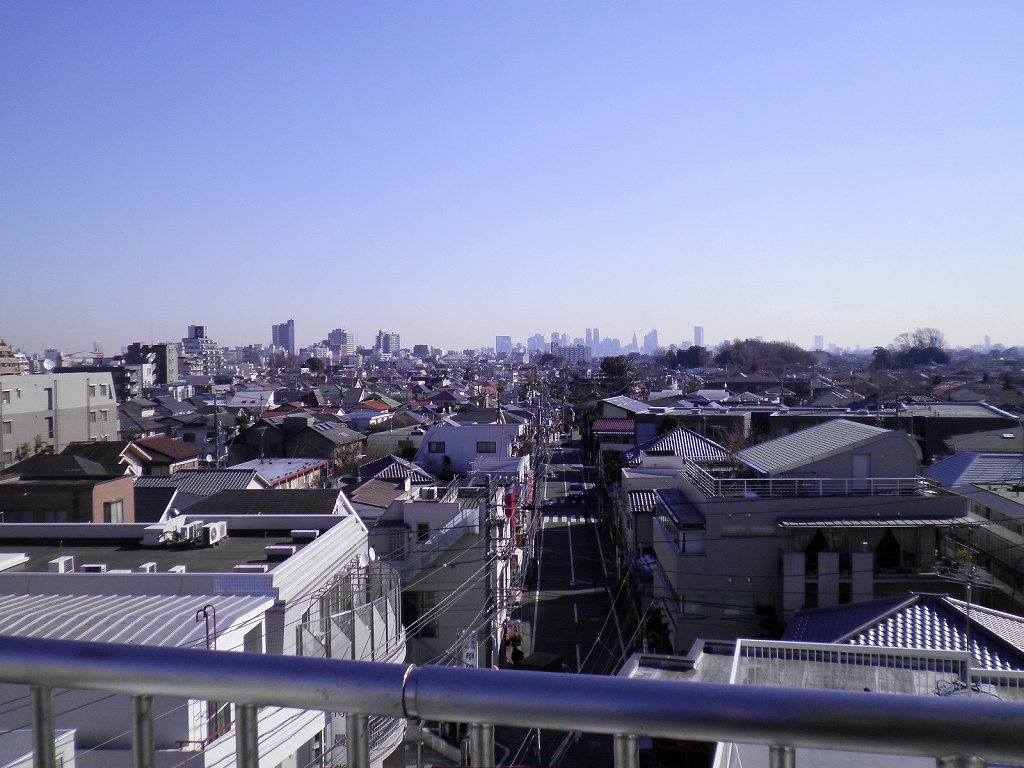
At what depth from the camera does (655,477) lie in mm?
9422

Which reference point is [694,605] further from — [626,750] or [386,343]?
[386,343]

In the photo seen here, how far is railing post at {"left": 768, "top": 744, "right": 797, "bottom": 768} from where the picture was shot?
1.87 ft

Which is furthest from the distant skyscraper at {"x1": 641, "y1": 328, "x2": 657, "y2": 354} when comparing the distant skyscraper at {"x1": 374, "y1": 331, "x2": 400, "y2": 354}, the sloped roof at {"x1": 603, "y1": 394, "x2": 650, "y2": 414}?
the sloped roof at {"x1": 603, "y1": 394, "x2": 650, "y2": 414}

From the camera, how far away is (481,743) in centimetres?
61

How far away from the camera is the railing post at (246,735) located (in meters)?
0.65

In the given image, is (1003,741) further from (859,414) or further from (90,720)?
(859,414)

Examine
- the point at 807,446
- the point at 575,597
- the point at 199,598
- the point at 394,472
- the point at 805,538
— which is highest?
the point at 807,446

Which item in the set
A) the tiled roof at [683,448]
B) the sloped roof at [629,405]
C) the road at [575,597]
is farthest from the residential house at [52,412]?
the sloped roof at [629,405]

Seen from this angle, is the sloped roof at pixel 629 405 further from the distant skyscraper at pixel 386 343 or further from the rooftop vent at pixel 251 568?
the distant skyscraper at pixel 386 343

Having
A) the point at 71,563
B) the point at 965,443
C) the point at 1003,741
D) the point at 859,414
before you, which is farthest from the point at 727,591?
the point at 859,414

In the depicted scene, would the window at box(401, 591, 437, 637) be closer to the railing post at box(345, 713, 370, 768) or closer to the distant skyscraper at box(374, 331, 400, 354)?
the railing post at box(345, 713, 370, 768)

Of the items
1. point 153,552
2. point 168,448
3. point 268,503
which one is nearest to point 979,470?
point 268,503

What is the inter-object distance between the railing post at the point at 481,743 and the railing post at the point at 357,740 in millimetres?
85

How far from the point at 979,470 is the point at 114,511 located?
8.49 m
